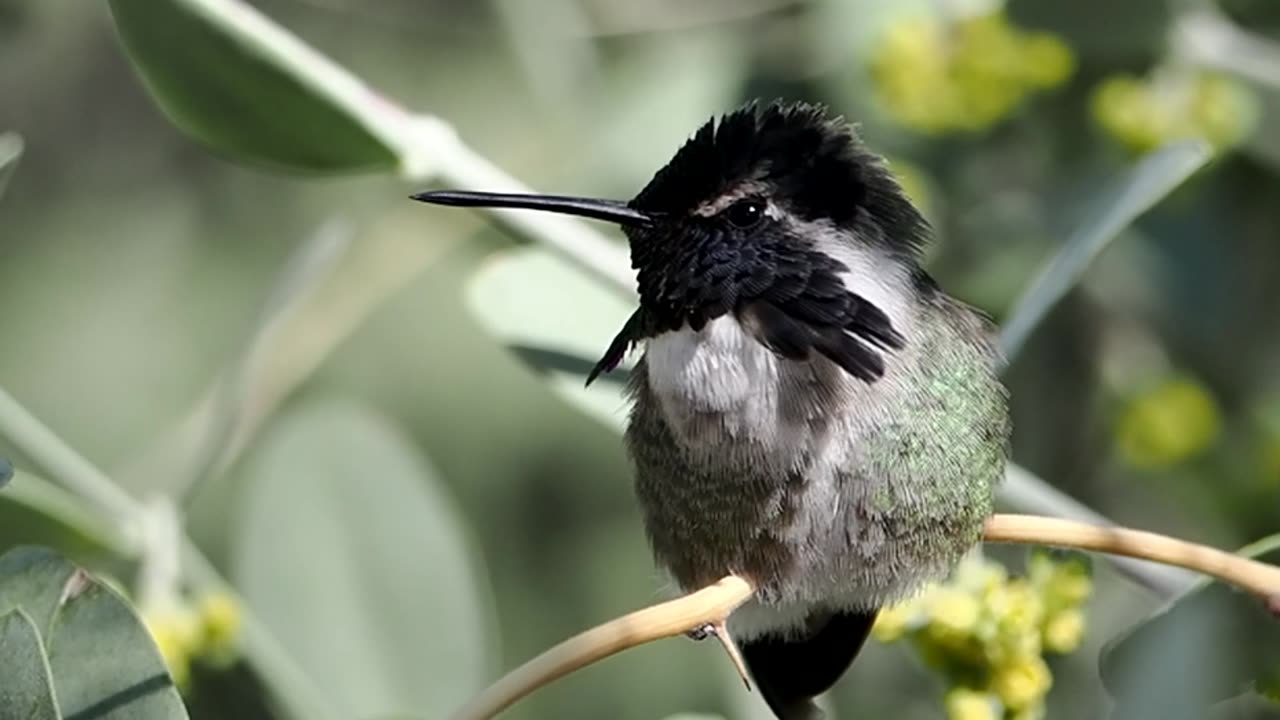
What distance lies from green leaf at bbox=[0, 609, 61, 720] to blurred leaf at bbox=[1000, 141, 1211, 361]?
2.89 ft

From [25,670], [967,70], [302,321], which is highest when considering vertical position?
[302,321]

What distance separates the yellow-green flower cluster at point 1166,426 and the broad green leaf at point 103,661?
4.83 ft

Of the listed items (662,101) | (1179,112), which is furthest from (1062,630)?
(662,101)

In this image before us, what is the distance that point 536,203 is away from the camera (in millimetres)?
1375

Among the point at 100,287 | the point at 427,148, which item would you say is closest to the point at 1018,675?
the point at 427,148

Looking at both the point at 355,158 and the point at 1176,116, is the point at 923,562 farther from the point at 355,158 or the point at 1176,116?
the point at 1176,116

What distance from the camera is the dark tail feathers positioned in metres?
1.56

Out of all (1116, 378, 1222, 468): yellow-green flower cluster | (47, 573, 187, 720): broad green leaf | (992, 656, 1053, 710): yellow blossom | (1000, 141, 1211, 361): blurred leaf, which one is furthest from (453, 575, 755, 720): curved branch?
(1116, 378, 1222, 468): yellow-green flower cluster

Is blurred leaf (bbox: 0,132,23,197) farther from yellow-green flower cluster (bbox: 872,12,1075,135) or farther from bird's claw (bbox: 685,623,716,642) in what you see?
yellow-green flower cluster (bbox: 872,12,1075,135)

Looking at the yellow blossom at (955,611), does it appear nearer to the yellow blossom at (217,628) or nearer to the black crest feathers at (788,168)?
the black crest feathers at (788,168)

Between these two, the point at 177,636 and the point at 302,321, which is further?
the point at 302,321

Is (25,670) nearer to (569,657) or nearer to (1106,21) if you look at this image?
(569,657)

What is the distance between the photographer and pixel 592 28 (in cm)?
319

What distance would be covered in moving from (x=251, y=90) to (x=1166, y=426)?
1214 millimetres
